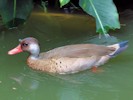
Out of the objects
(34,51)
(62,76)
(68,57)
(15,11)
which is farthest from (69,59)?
(15,11)

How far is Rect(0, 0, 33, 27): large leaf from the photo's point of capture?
7281mm

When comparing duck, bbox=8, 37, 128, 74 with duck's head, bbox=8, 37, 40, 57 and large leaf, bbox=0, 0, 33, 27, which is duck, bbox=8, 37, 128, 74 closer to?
duck's head, bbox=8, 37, 40, 57

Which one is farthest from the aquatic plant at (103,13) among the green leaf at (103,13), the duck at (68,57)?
the duck at (68,57)

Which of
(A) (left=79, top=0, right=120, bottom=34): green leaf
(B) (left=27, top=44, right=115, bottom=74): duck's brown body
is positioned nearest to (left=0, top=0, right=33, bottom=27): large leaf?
(A) (left=79, top=0, right=120, bottom=34): green leaf

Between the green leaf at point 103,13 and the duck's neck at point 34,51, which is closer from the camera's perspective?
the duck's neck at point 34,51

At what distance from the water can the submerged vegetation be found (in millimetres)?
301

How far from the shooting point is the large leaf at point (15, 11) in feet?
23.9

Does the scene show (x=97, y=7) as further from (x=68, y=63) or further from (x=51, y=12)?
(x=51, y=12)

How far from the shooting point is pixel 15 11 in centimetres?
736

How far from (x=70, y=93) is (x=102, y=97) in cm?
40

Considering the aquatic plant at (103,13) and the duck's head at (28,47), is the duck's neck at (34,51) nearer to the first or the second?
the duck's head at (28,47)

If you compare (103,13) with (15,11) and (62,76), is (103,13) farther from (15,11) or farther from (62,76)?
(15,11)

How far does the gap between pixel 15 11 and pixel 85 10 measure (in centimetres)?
129

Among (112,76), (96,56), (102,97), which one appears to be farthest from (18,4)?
(102,97)
